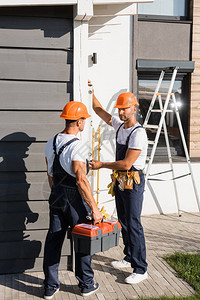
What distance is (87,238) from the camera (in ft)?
12.3

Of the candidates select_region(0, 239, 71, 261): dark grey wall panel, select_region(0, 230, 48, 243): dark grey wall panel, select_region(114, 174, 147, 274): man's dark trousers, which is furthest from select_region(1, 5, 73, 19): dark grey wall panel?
select_region(0, 239, 71, 261): dark grey wall panel

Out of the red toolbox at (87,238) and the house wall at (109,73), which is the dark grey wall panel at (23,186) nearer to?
the red toolbox at (87,238)

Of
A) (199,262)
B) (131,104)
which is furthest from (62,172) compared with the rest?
(199,262)

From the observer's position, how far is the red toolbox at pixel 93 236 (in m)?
3.78

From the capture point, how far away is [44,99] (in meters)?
4.48

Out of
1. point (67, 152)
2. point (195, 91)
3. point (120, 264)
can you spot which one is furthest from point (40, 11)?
point (195, 91)

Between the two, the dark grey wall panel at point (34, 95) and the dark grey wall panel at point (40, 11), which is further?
the dark grey wall panel at point (34, 95)

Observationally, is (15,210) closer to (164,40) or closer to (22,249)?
(22,249)

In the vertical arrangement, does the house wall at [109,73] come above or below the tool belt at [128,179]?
above

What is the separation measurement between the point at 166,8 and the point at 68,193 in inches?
195

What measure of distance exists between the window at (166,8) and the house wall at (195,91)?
24 centimetres

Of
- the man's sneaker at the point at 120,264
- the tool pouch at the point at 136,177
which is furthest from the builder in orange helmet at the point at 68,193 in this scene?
the man's sneaker at the point at 120,264

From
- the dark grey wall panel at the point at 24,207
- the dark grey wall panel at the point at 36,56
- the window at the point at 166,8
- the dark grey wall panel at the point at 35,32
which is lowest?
the dark grey wall panel at the point at 24,207

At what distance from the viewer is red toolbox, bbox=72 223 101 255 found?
148 inches
